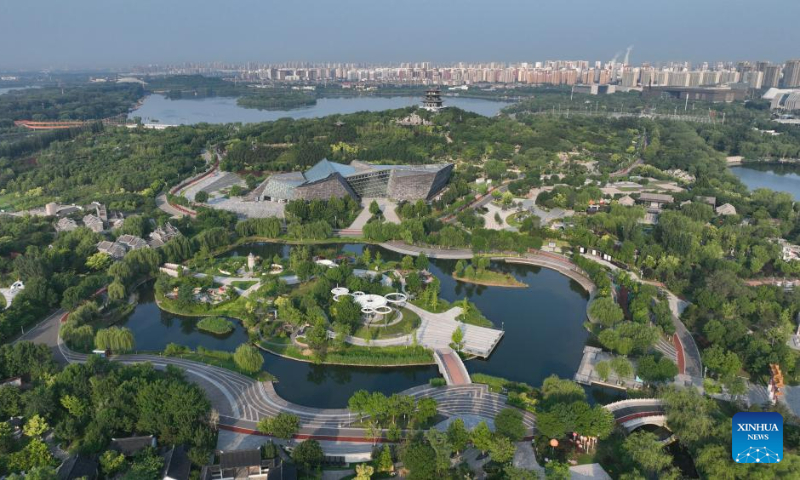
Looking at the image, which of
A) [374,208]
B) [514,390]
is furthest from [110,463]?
[374,208]

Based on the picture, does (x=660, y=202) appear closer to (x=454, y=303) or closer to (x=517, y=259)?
(x=517, y=259)

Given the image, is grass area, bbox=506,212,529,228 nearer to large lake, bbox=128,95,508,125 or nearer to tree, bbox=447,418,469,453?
tree, bbox=447,418,469,453

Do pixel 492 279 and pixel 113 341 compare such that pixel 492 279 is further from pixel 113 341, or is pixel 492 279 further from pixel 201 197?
pixel 201 197

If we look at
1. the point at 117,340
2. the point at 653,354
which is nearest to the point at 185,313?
the point at 117,340

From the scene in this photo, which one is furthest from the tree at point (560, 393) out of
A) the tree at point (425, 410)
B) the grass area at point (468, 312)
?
the grass area at point (468, 312)

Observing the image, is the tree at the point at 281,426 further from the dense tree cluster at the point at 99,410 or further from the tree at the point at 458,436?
the tree at the point at 458,436
